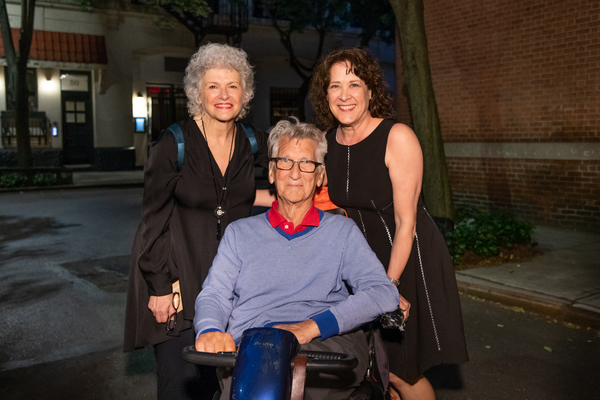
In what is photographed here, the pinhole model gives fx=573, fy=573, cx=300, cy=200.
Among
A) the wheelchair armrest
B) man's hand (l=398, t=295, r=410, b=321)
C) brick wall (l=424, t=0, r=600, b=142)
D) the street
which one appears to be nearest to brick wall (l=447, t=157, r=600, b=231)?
brick wall (l=424, t=0, r=600, b=142)

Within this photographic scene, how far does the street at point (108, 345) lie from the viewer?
14.1 ft

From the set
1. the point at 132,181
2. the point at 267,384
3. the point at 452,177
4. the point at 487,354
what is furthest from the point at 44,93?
the point at 267,384

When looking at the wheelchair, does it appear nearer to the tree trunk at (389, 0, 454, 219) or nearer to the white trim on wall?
the tree trunk at (389, 0, 454, 219)

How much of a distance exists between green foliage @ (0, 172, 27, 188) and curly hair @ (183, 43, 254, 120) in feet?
55.8

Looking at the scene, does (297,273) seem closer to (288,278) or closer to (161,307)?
(288,278)

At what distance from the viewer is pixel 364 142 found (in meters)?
3.03

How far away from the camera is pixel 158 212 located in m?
2.80

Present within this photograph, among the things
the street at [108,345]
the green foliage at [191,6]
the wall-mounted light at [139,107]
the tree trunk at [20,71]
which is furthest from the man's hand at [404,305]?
the wall-mounted light at [139,107]

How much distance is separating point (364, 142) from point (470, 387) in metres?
2.31

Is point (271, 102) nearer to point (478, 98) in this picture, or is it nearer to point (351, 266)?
point (478, 98)

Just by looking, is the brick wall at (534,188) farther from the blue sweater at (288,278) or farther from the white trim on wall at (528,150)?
the blue sweater at (288,278)

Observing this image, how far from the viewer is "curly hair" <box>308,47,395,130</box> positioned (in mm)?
2986

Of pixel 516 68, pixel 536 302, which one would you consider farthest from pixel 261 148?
pixel 516 68

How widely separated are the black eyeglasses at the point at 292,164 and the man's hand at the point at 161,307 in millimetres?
854
